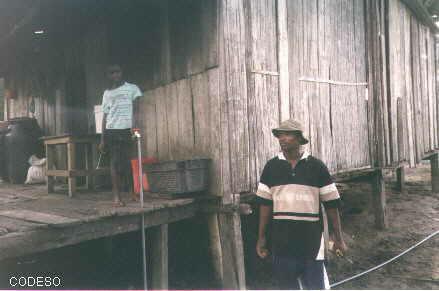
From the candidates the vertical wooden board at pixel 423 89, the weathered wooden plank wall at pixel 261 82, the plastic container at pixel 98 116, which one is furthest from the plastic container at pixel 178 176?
the vertical wooden board at pixel 423 89

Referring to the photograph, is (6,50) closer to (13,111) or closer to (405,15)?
(13,111)

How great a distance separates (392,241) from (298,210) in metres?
6.89

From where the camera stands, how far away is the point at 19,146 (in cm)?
898

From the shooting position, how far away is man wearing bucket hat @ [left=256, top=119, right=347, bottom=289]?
3.58 metres

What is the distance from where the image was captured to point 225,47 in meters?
5.48

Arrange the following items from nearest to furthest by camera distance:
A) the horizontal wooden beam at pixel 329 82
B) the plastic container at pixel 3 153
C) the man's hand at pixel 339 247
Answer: the man's hand at pixel 339 247, the horizontal wooden beam at pixel 329 82, the plastic container at pixel 3 153

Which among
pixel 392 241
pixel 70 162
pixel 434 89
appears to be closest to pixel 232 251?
pixel 70 162

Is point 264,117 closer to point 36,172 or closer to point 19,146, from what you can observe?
point 36,172

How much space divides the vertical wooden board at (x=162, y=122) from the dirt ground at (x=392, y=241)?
3.79 meters

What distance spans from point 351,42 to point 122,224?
633 centimetres

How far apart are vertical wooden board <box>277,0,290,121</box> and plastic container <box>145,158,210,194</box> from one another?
171 centimetres

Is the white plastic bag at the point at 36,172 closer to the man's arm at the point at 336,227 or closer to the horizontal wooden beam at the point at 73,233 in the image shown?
the horizontal wooden beam at the point at 73,233

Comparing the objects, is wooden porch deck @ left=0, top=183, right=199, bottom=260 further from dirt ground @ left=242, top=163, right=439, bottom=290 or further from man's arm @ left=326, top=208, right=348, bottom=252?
dirt ground @ left=242, top=163, right=439, bottom=290

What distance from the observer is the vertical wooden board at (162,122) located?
21.5 feet
